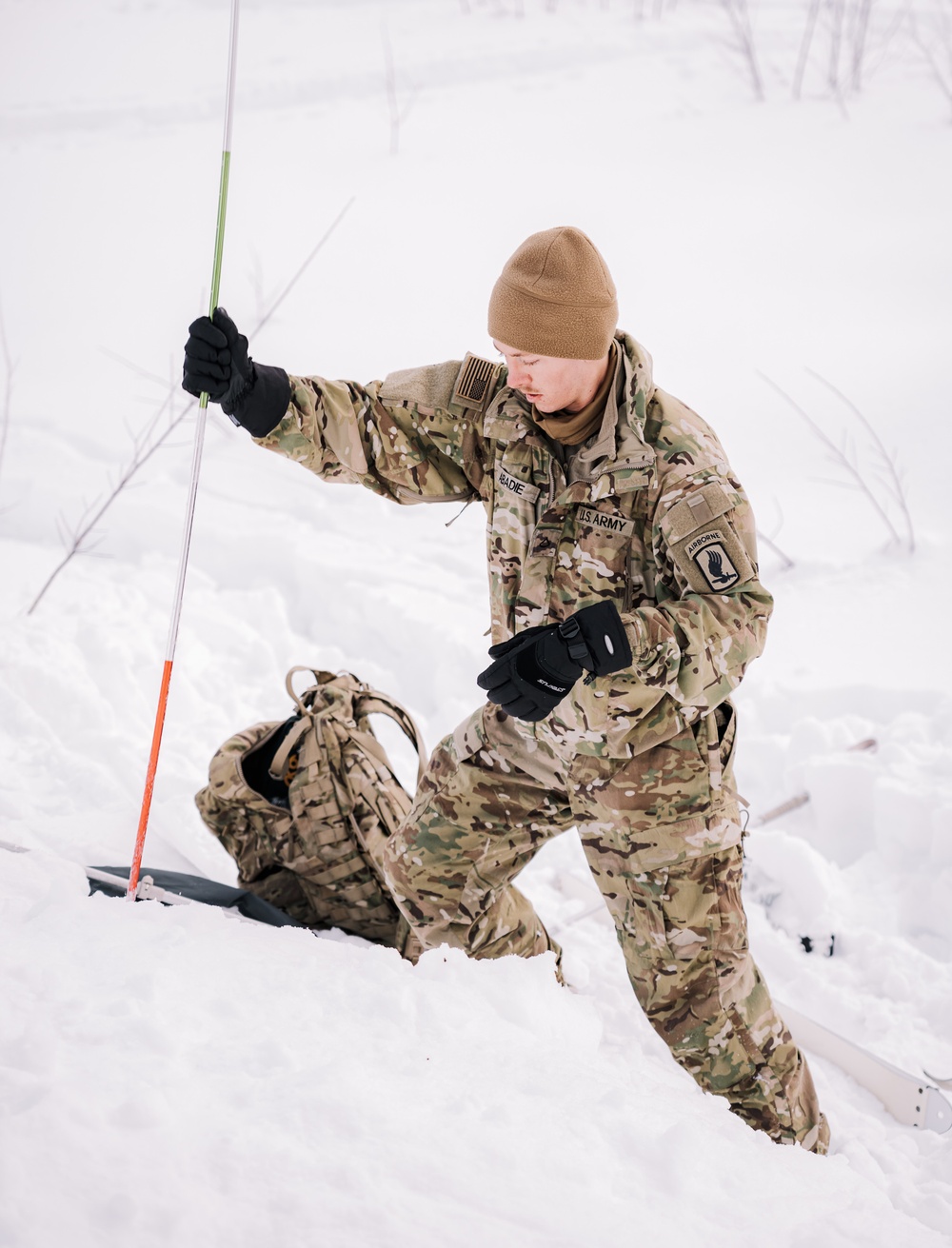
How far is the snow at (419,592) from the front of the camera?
1.50 metres

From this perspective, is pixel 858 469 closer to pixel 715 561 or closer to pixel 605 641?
pixel 715 561

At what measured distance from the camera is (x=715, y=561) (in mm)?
1984

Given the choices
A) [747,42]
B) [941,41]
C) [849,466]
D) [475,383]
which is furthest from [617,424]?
[941,41]

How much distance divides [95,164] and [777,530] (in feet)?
22.9

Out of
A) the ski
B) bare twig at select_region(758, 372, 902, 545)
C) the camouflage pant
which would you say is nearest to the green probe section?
the camouflage pant

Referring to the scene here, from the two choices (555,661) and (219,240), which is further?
(219,240)

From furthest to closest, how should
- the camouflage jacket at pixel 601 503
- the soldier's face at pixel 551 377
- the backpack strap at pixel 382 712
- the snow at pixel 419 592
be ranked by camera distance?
1. the backpack strap at pixel 382 712
2. the soldier's face at pixel 551 377
3. the camouflage jacket at pixel 601 503
4. the snow at pixel 419 592

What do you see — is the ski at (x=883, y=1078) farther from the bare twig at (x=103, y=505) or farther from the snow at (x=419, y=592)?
the bare twig at (x=103, y=505)

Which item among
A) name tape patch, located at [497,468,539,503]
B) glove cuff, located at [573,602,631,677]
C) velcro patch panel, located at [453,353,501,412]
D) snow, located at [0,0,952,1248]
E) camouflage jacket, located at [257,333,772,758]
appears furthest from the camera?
velcro patch panel, located at [453,353,501,412]

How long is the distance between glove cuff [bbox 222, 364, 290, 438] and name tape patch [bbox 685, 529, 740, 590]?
916mm

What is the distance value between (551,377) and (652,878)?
1.03 metres

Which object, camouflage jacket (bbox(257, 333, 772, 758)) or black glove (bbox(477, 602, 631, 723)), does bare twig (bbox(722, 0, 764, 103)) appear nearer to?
camouflage jacket (bbox(257, 333, 772, 758))

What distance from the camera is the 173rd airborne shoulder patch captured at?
198cm

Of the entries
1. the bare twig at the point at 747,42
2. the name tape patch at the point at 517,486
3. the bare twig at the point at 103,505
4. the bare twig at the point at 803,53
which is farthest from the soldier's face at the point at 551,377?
the bare twig at the point at 803,53
